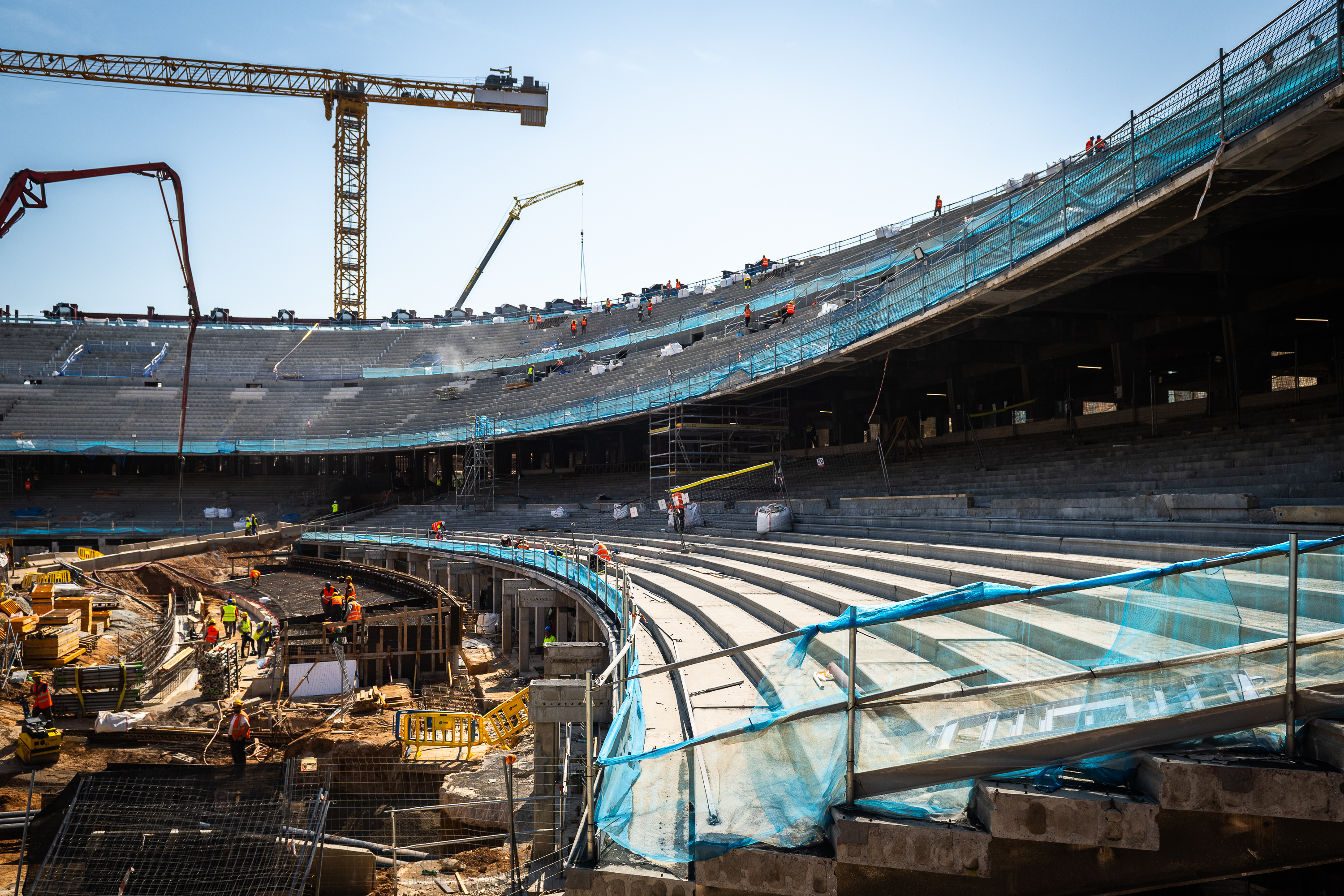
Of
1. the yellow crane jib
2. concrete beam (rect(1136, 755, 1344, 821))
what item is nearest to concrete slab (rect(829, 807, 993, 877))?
concrete beam (rect(1136, 755, 1344, 821))

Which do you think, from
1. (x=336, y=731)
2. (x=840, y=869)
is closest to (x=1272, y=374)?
(x=840, y=869)

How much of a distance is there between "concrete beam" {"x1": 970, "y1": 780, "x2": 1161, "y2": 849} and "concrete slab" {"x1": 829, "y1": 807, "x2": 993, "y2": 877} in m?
0.15

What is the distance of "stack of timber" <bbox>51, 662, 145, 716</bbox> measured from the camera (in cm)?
1505

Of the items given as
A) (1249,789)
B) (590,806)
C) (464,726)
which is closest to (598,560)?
(464,726)

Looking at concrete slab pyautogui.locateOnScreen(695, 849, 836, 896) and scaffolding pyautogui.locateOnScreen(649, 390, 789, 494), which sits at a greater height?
scaffolding pyautogui.locateOnScreen(649, 390, 789, 494)

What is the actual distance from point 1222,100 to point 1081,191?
298 centimetres

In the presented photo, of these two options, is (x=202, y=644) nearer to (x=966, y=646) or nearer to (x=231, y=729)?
(x=231, y=729)

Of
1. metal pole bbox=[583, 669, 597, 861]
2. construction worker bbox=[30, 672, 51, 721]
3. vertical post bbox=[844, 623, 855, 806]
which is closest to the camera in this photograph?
vertical post bbox=[844, 623, 855, 806]

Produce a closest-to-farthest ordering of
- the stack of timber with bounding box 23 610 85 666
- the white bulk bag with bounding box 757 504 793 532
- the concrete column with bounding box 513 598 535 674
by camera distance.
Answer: the stack of timber with bounding box 23 610 85 666, the white bulk bag with bounding box 757 504 793 532, the concrete column with bounding box 513 598 535 674

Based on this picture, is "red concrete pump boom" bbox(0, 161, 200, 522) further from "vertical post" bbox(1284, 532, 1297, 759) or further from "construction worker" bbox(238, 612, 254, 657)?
"vertical post" bbox(1284, 532, 1297, 759)

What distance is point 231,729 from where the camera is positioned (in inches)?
521

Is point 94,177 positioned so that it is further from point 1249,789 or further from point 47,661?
point 1249,789

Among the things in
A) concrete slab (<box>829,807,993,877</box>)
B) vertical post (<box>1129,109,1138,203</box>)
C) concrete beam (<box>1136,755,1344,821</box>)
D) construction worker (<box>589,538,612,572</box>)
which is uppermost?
vertical post (<box>1129,109,1138,203</box>)

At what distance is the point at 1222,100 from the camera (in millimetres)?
9219
